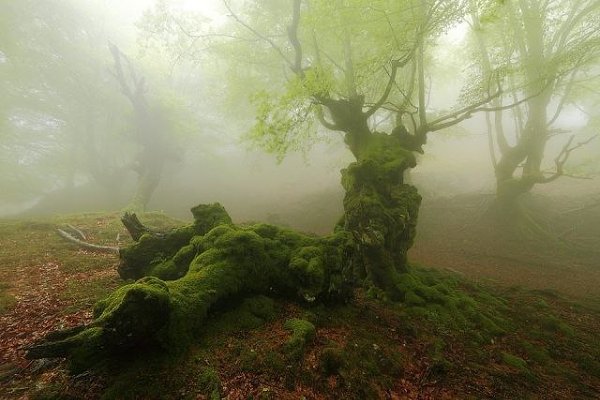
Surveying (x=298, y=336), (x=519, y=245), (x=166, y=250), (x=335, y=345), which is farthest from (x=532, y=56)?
(x=166, y=250)

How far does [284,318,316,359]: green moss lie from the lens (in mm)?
5422

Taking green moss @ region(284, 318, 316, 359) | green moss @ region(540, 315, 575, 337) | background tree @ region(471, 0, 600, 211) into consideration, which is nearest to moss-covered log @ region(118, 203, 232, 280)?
green moss @ region(284, 318, 316, 359)

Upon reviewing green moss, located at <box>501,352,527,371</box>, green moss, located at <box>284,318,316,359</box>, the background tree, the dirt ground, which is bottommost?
the dirt ground

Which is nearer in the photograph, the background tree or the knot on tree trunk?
the knot on tree trunk

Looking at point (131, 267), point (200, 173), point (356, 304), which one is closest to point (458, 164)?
point (200, 173)

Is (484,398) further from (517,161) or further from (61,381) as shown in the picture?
(517,161)

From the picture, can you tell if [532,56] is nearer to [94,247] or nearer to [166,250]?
[166,250]

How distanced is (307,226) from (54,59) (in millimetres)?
22432

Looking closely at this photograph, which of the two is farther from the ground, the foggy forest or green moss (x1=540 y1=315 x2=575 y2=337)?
the foggy forest

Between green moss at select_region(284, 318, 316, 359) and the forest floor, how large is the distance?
0.02 meters

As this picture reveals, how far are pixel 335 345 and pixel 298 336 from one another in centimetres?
66

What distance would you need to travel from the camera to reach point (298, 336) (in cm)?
571

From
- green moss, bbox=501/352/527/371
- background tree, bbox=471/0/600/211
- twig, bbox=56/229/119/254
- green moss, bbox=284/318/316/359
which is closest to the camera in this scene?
green moss, bbox=284/318/316/359

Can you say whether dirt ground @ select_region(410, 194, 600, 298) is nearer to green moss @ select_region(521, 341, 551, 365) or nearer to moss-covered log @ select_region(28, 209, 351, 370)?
green moss @ select_region(521, 341, 551, 365)
